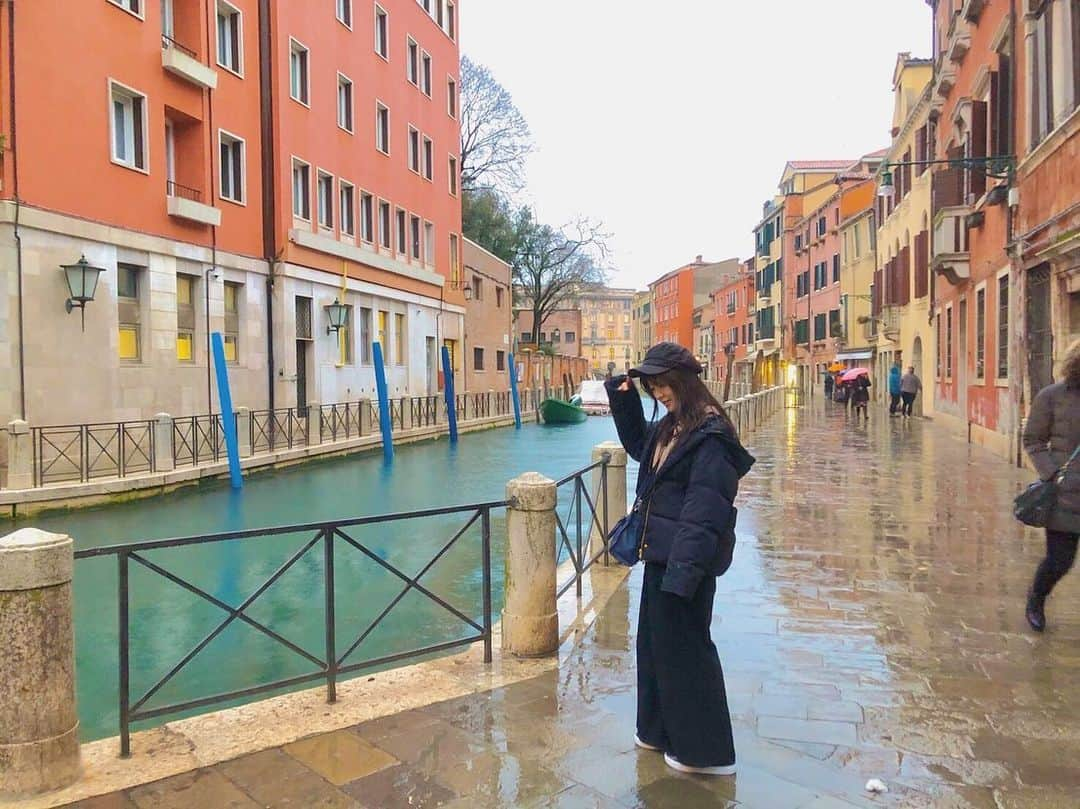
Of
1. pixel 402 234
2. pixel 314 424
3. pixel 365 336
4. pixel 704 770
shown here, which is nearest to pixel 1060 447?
pixel 704 770

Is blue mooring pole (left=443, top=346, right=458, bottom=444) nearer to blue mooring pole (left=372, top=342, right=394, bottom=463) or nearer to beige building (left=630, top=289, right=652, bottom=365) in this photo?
blue mooring pole (left=372, top=342, right=394, bottom=463)

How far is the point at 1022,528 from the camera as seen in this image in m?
8.64

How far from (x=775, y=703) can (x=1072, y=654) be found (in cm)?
189

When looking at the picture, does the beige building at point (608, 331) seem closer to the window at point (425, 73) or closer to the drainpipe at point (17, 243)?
the window at point (425, 73)

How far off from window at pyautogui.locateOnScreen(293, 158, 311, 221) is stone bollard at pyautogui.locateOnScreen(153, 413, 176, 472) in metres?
9.93

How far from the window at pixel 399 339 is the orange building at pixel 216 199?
0.07 meters

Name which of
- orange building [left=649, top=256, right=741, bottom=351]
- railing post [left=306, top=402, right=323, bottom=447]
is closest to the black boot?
railing post [left=306, top=402, right=323, bottom=447]

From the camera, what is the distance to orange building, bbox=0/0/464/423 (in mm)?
14414

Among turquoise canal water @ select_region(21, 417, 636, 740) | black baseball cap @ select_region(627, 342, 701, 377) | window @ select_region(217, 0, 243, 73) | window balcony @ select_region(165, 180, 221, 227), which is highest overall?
window @ select_region(217, 0, 243, 73)

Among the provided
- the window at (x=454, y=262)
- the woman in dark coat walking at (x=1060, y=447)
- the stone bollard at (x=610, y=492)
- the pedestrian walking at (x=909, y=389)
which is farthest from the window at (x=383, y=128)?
the woman in dark coat walking at (x=1060, y=447)

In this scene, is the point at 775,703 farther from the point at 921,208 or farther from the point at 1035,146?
A: the point at 921,208

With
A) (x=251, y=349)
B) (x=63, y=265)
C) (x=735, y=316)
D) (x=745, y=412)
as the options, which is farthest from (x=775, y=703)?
(x=735, y=316)

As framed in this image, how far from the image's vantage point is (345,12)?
85.0 feet

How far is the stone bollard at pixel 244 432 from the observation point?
17391 mm
